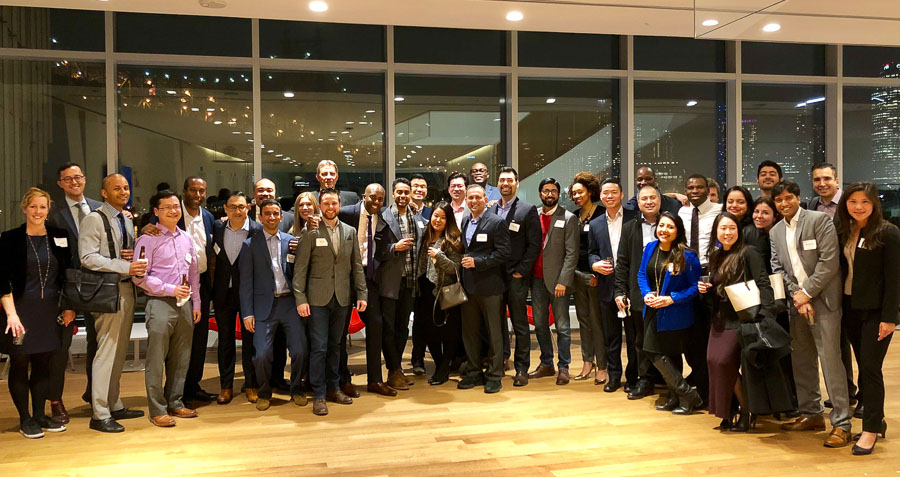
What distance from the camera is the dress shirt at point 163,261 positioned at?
14.7 feet

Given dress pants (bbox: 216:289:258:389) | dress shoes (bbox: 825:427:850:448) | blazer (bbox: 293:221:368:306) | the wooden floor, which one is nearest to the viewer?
the wooden floor

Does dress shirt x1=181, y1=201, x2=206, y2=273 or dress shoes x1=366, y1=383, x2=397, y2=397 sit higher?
dress shirt x1=181, y1=201, x2=206, y2=273

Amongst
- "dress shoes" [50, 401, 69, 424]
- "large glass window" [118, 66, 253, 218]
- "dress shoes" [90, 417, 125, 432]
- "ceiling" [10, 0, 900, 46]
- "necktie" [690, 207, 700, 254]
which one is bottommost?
"dress shoes" [90, 417, 125, 432]

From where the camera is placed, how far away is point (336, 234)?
5.00 meters

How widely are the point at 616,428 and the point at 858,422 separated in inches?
61.7

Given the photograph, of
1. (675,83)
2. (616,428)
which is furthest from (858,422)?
(675,83)

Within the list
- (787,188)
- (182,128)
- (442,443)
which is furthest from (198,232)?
(787,188)

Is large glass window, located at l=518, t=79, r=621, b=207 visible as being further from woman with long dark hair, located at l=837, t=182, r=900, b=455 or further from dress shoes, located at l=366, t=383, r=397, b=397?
woman with long dark hair, located at l=837, t=182, r=900, b=455

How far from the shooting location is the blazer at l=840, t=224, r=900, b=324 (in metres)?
3.77

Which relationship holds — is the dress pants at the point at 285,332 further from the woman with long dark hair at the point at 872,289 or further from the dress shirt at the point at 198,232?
the woman with long dark hair at the point at 872,289

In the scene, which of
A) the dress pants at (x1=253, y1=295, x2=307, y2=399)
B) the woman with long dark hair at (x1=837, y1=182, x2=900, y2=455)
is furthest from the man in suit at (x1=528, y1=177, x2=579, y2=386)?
the woman with long dark hair at (x1=837, y1=182, x2=900, y2=455)

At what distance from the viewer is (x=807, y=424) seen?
432 cm

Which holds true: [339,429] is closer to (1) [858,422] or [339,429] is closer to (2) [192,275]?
(2) [192,275]

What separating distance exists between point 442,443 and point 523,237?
2.02m
